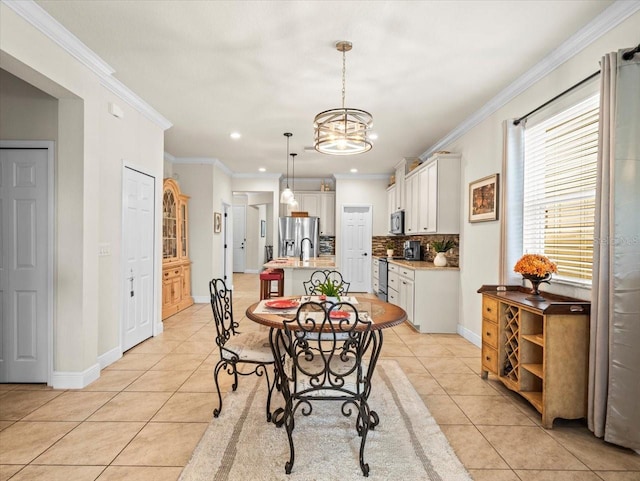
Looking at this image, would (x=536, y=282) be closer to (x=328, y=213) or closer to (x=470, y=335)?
(x=470, y=335)

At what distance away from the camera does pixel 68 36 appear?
9.40 ft

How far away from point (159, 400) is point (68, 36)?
2.79 metres

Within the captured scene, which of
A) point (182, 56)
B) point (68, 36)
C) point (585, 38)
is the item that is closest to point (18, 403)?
point (68, 36)

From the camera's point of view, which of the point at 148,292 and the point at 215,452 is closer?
the point at 215,452

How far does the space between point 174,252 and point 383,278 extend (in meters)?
3.63

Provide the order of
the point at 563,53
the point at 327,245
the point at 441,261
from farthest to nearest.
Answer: the point at 327,245 < the point at 441,261 < the point at 563,53

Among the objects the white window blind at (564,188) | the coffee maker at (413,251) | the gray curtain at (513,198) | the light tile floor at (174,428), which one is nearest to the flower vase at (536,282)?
the white window blind at (564,188)

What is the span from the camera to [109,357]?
372 cm

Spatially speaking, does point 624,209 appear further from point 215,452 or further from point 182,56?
point 182,56

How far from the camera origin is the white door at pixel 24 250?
319 cm

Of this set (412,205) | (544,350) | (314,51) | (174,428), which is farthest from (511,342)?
(412,205)

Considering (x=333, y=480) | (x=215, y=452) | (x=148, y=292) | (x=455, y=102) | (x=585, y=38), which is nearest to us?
(x=333, y=480)

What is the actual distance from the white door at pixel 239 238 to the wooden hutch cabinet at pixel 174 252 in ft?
19.4

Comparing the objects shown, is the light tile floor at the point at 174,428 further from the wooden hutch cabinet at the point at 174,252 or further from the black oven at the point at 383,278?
the black oven at the point at 383,278
